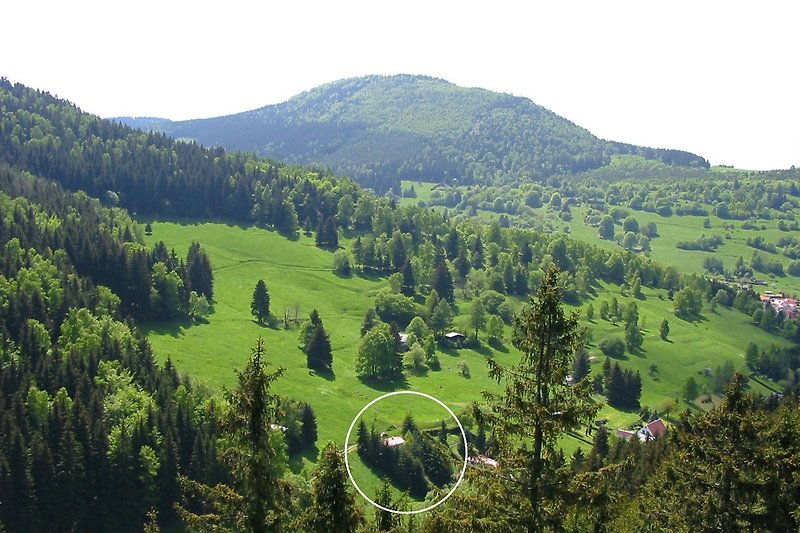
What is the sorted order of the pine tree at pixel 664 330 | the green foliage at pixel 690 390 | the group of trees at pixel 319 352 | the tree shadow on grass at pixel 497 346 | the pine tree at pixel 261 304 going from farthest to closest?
the pine tree at pixel 664 330 < the tree shadow on grass at pixel 497 346 < the pine tree at pixel 261 304 < the green foliage at pixel 690 390 < the group of trees at pixel 319 352

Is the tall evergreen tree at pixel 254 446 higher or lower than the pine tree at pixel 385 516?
higher

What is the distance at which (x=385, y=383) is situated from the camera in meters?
138

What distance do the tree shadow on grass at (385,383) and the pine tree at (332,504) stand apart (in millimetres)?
105019

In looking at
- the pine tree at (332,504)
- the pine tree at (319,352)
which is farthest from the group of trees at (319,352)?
the pine tree at (332,504)

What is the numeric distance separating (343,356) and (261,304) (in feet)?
84.5

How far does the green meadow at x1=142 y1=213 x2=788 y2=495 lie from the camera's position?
119 meters

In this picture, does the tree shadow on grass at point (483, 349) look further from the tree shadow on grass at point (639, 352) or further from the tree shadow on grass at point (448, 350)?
the tree shadow on grass at point (639, 352)

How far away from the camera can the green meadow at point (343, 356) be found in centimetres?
11894

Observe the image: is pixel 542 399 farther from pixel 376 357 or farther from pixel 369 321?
pixel 369 321

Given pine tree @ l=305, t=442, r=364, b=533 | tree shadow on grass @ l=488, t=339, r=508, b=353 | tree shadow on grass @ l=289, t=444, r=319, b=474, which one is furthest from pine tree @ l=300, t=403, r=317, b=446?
pine tree @ l=305, t=442, r=364, b=533

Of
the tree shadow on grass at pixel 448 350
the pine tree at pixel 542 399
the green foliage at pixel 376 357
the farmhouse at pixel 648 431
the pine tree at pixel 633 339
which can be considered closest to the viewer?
the pine tree at pixel 542 399

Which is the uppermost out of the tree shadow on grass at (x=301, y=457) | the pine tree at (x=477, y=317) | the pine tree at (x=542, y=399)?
the pine tree at (x=542, y=399)

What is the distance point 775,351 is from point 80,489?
571 ft

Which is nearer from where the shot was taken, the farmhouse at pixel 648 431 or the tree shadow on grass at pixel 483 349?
the farmhouse at pixel 648 431
